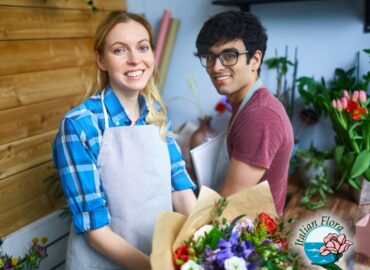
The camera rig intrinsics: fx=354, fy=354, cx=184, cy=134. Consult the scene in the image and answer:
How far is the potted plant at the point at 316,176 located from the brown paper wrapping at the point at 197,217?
29.5 inches

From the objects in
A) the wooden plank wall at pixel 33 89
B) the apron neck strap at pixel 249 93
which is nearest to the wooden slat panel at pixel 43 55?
the wooden plank wall at pixel 33 89

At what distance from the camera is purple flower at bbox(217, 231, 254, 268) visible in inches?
19.6

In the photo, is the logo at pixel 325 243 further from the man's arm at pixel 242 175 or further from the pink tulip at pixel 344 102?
the pink tulip at pixel 344 102

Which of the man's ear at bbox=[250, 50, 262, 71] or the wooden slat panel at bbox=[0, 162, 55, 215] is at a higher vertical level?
the man's ear at bbox=[250, 50, 262, 71]

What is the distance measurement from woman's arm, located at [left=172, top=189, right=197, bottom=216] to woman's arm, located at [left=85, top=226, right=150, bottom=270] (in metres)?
0.22

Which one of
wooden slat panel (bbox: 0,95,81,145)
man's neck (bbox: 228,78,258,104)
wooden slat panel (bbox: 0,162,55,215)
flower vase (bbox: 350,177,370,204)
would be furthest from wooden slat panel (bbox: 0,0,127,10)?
flower vase (bbox: 350,177,370,204)

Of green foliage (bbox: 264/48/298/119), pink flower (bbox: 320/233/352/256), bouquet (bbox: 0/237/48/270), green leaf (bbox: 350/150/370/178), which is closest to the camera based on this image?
pink flower (bbox: 320/233/352/256)

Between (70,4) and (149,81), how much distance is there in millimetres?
738

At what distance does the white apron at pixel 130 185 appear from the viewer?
807 mm

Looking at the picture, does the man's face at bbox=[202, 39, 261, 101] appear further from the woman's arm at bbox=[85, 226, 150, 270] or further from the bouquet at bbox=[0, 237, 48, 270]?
the bouquet at bbox=[0, 237, 48, 270]

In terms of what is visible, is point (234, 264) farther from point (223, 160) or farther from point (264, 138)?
point (223, 160)

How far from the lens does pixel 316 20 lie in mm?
1493

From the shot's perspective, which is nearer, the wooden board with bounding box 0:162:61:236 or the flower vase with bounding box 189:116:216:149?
the wooden board with bounding box 0:162:61:236

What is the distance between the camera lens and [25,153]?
1308mm
